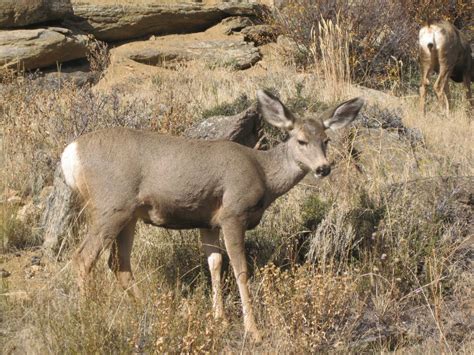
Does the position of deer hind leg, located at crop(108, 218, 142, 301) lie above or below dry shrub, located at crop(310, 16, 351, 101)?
above

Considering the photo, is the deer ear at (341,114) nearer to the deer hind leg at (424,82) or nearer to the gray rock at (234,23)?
the deer hind leg at (424,82)

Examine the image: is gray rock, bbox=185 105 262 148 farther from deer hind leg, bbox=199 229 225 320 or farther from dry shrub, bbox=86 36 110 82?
dry shrub, bbox=86 36 110 82

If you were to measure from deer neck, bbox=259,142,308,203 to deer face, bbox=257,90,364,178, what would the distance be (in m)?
0.04

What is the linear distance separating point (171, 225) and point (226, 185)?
494mm

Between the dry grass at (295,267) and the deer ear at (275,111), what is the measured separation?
89 centimetres

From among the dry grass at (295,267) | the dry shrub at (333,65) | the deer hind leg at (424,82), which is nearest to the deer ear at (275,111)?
the dry grass at (295,267)

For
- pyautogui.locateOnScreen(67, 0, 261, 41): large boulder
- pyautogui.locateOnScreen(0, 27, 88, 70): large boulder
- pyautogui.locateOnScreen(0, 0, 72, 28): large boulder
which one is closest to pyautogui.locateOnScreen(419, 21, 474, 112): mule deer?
pyautogui.locateOnScreen(67, 0, 261, 41): large boulder

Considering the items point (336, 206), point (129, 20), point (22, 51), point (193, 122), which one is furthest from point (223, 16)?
point (336, 206)

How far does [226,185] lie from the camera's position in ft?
18.2

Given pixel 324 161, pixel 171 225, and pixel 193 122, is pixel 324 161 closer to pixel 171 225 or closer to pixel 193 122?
pixel 171 225

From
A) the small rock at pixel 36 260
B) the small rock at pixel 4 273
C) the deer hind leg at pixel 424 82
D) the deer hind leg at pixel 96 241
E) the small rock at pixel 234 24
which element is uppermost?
the deer hind leg at pixel 96 241

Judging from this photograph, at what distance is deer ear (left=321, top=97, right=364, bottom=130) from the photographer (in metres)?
6.08

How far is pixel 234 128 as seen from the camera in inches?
301

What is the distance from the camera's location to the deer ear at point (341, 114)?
608 centimetres
